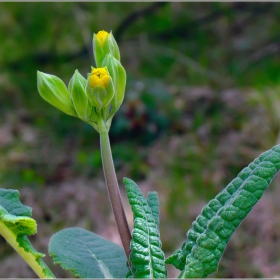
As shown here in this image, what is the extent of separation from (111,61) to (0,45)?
4491mm

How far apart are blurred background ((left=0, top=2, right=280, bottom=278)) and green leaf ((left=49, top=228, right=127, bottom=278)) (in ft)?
4.92

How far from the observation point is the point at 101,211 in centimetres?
296

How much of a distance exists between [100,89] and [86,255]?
40 cm

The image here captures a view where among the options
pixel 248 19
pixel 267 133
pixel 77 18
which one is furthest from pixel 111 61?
pixel 248 19

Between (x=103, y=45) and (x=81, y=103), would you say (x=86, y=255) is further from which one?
(x=103, y=45)

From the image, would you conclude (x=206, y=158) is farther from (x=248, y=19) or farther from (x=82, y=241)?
(x=248, y=19)

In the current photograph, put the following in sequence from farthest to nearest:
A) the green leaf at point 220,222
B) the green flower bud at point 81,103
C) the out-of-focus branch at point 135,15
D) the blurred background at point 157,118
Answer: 1. the out-of-focus branch at point 135,15
2. the blurred background at point 157,118
3. the green flower bud at point 81,103
4. the green leaf at point 220,222

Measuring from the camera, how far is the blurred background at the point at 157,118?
2.84 metres

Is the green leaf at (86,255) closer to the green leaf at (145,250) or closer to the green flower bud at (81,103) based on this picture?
the green leaf at (145,250)

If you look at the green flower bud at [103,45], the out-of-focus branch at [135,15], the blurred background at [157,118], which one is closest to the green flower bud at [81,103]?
the green flower bud at [103,45]

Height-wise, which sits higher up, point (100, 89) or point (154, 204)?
point (100, 89)

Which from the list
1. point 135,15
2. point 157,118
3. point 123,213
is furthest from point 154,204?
point 135,15

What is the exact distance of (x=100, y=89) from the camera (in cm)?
71

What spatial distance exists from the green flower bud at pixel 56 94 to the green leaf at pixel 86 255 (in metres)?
0.30
